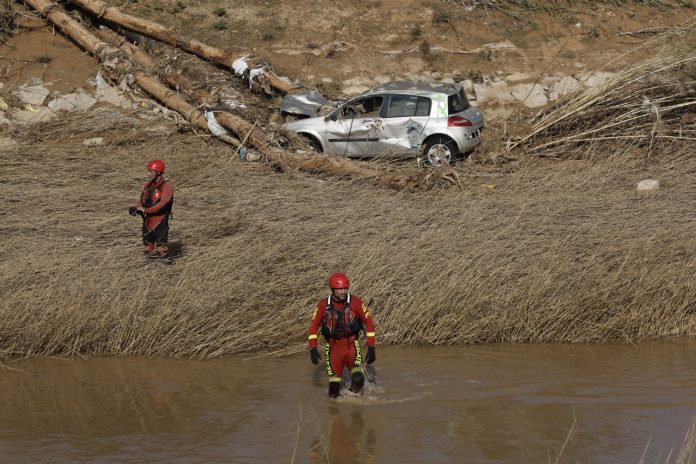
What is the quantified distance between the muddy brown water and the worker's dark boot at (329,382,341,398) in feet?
0.59

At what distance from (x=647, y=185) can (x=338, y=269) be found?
21.0ft

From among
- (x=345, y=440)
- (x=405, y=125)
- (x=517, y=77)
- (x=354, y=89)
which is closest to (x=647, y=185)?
(x=405, y=125)

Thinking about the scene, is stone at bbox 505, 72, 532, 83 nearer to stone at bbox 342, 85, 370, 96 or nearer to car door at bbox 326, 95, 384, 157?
stone at bbox 342, 85, 370, 96

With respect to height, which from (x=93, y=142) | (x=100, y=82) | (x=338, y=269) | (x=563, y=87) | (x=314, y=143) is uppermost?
(x=563, y=87)

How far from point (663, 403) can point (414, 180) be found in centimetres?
701

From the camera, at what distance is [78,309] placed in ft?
37.0

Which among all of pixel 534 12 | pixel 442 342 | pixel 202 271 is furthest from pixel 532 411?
pixel 534 12

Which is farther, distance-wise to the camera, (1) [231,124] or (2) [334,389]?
(1) [231,124]

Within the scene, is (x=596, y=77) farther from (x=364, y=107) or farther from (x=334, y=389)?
(x=334, y=389)

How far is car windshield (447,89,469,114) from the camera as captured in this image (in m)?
17.6

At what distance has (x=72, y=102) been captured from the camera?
20234 mm

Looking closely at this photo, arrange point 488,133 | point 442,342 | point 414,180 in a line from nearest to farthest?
point 442,342
point 414,180
point 488,133

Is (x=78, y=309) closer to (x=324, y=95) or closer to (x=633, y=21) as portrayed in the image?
(x=324, y=95)

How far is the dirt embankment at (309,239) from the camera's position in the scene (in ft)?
38.0
